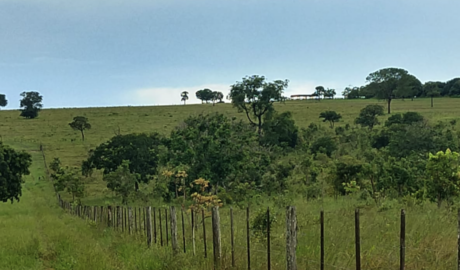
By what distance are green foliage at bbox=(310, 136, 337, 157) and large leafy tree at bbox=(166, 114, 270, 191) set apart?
9589 mm

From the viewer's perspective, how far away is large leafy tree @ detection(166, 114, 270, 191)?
27.8 m

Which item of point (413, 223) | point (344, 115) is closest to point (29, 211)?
point (413, 223)

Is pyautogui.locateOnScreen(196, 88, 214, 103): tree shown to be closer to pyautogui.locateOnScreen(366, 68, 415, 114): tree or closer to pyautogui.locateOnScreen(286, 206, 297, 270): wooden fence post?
pyautogui.locateOnScreen(366, 68, 415, 114): tree

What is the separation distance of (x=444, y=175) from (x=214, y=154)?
17114 mm

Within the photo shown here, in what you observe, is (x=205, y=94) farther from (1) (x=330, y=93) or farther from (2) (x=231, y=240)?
(2) (x=231, y=240)

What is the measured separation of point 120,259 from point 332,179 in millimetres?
13481

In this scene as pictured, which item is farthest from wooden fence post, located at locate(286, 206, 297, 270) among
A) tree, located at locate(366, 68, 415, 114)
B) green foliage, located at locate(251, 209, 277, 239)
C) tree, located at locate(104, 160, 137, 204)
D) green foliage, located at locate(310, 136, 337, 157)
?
tree, located at locate(366, 68, 415, 114)

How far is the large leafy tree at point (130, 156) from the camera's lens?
3500cm

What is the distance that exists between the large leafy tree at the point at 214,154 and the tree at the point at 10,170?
9269 mm

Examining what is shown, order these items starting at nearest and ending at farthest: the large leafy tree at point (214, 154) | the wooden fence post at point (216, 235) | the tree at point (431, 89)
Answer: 1. the wooden fence post at point (216, 235)
2. the large leafy tree at point (214, 154)
3. the tree at point (431, 89)

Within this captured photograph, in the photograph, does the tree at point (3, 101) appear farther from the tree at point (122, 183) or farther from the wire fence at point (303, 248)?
the wire fence at point (303, 248)

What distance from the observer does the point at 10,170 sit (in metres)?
22.9

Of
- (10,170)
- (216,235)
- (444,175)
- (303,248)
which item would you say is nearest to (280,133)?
(10,170)

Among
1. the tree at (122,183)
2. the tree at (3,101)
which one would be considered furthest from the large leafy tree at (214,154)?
the tree at (3,101)
